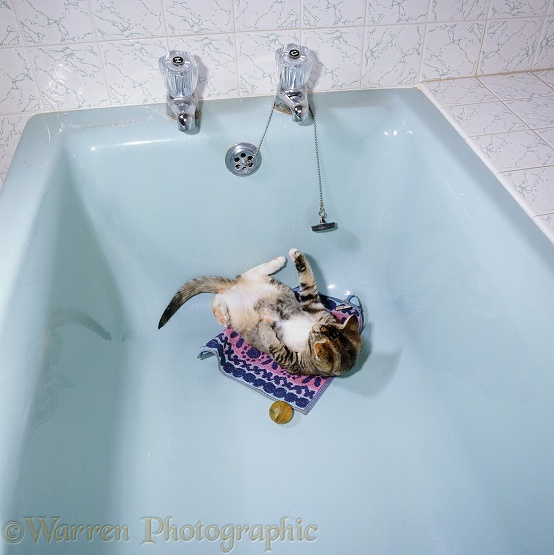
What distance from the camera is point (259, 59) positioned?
1109 millimetres

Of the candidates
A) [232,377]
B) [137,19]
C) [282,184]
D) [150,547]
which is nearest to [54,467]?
[150,547]

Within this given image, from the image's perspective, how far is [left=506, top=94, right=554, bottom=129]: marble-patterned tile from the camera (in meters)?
1.06

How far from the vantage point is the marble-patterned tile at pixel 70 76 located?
3.43 ft

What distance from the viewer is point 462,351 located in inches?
37.9

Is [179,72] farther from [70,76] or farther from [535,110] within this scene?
[535,110]

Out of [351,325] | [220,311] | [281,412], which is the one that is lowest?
[281,412]

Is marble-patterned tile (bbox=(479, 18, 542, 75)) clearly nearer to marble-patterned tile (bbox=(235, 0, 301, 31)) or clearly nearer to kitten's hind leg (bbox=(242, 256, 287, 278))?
marble-patterned tile (bbox=(235, 0, 301, 31))

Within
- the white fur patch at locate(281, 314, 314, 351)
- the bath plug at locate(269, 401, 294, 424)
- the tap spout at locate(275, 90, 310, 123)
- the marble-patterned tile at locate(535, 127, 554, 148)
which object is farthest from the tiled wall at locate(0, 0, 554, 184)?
the bath plug at locate(269, 401, 294, 424)

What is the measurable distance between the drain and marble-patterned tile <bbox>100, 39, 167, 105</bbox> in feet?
0.70

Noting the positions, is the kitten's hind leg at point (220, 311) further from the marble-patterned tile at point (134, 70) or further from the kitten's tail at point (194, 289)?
the marble-patterned tile at point (134, 70)

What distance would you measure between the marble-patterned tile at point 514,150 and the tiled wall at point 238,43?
28cm

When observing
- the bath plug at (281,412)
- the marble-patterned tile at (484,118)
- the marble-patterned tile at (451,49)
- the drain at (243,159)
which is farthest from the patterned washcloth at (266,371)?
the marble-patterned tile at (451,49)

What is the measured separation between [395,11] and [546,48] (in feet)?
1.36

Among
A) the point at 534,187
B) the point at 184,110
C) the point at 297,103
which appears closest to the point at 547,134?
the point at 534,187
